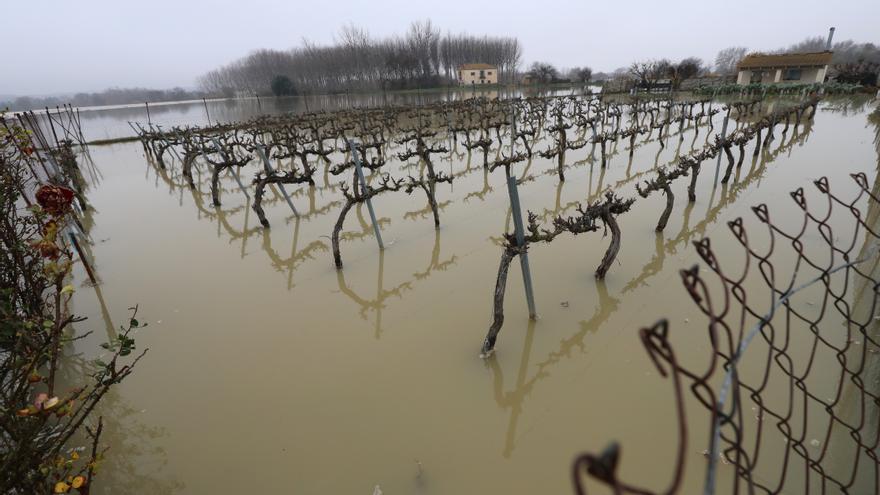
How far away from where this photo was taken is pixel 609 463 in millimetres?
662

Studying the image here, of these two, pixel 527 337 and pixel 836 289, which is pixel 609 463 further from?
pixel 836 289

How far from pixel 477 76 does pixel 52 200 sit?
232 feet

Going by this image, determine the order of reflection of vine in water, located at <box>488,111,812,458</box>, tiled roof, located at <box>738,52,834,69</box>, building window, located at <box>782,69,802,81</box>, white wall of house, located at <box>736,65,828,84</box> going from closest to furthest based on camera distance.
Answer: reflection of vine in water, located at <box>488,111,812,458</box> → tiled roof, located at <box>738,52,834,69</box> → white wall of house, located at <box>736,65,828,84</box> → building window, located at <box>782,69,802,81</box>

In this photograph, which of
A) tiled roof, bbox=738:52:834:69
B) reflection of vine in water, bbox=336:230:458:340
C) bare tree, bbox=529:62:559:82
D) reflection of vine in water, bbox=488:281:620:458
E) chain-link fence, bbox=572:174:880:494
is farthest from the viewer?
bare tree, bbox=529:62:559:82

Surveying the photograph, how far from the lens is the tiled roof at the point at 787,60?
35.7 meters

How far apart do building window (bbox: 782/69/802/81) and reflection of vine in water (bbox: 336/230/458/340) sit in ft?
152

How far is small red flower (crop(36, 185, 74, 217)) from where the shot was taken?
10.4 feet

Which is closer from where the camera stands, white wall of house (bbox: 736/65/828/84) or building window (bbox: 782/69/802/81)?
white wall of house (bbox: 736/65/828/84)

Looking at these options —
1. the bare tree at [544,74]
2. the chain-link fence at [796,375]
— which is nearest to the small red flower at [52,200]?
the chain-link fence at [796,375]

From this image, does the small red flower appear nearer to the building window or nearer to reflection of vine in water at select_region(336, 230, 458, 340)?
reflection of vine in water at select_region(336, 230, 458, 340)

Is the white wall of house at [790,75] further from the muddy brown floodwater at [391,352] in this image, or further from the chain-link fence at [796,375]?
the chain-link fence at [796,375]

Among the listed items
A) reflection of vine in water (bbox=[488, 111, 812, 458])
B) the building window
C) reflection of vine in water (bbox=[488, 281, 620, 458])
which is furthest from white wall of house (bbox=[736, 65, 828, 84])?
reflection of vine in water (bbox=[488, 281, 620, 458])

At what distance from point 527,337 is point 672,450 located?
6.51 feet

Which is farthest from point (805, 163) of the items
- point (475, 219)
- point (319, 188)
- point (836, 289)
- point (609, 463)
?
point (609, 463)
